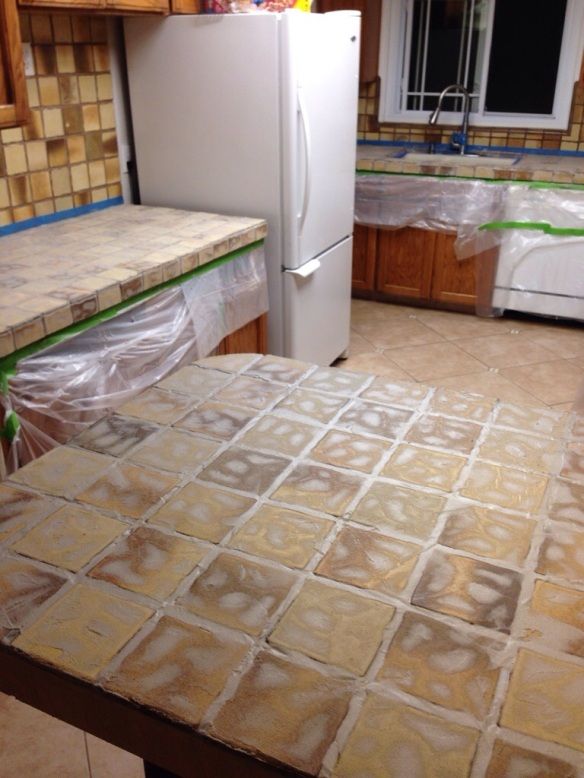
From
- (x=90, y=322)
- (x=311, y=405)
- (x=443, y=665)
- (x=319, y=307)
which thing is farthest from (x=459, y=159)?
(x=443, y=665)

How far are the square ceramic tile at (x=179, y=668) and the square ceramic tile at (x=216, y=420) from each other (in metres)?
0.45

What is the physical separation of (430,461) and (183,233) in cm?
160

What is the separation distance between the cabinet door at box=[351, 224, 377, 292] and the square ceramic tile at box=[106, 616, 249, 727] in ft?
11.6

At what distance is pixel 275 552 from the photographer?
896mm

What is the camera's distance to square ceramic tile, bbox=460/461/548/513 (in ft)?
3.27

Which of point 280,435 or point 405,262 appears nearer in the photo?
point 280,435

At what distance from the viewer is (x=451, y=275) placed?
400 centimetres

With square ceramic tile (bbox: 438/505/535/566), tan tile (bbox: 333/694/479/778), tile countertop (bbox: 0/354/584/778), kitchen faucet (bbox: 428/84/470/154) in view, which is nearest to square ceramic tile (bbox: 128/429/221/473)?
tile countertop (bbox: 0/354/584/778)

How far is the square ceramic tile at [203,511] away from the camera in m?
0.94

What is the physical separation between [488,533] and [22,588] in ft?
1.92

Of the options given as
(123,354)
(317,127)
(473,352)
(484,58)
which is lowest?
(473,352)

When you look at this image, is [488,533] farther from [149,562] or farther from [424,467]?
[149,562]

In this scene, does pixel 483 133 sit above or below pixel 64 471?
above

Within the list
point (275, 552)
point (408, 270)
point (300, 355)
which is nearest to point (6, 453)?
point (275, 552)
